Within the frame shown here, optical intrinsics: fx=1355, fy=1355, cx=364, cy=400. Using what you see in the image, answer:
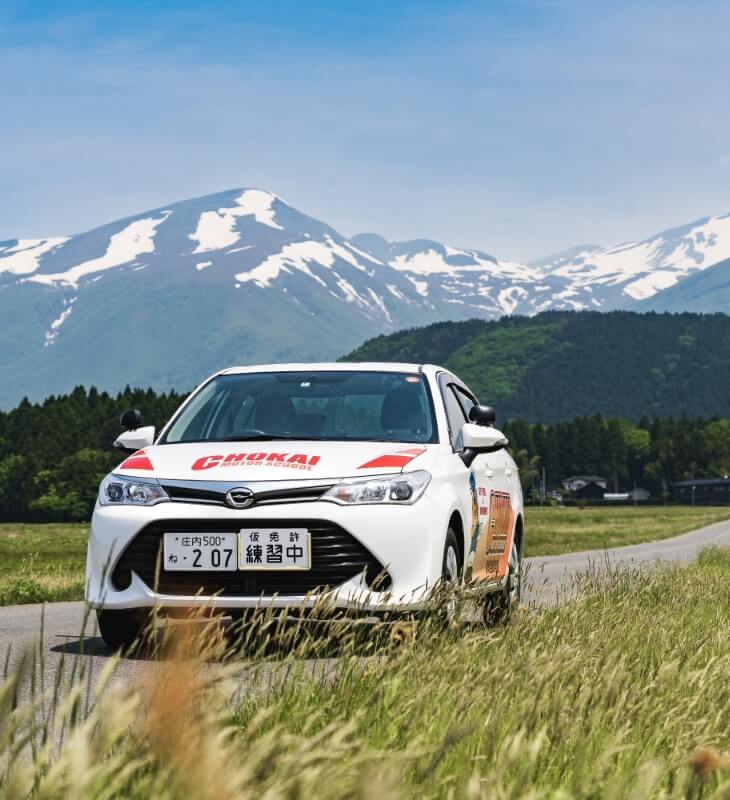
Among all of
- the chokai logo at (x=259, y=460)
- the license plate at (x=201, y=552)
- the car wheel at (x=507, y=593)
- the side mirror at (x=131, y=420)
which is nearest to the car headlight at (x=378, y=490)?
the chokai logo at (x=259, y=460)

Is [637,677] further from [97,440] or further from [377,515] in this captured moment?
[97,440]

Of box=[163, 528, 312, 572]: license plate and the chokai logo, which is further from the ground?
the chokai logo

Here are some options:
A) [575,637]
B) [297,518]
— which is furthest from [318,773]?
[297,518]

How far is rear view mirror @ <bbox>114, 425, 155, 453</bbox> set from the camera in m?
9.12

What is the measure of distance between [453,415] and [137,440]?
87.3 inches

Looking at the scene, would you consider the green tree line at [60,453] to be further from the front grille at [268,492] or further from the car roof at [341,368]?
the front grille at [268,492]

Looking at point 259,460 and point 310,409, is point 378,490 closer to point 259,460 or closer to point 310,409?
point 259,460

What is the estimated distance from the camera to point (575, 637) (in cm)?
646

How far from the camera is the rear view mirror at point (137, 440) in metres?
9.12

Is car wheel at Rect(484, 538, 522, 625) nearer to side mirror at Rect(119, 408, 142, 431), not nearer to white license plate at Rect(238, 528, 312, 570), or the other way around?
white license plate at Rect(238, 528, 312, 570)

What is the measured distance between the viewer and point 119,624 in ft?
26.9

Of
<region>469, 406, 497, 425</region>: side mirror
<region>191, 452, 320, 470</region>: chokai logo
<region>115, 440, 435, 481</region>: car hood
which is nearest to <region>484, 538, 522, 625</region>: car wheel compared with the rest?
<region>469, 406, 497, 425</region>: side mirror

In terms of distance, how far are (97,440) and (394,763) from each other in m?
144

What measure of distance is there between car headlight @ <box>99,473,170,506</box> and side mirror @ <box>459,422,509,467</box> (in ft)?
6.95
